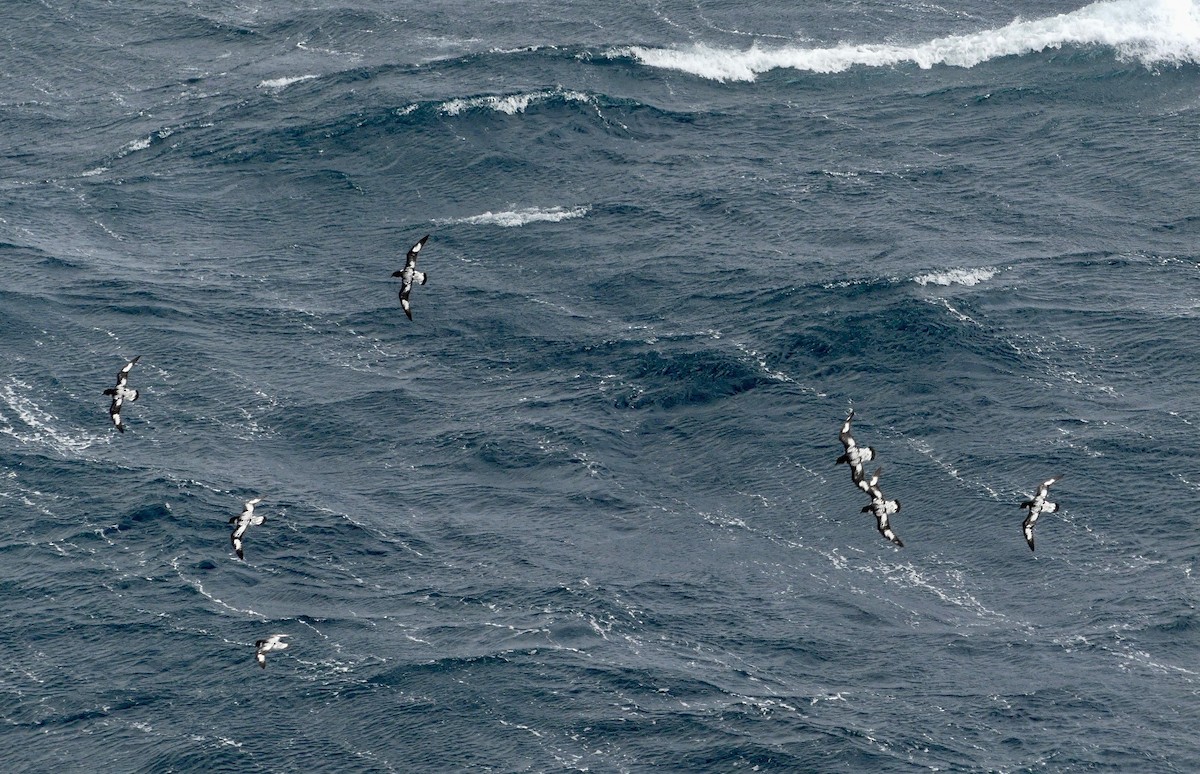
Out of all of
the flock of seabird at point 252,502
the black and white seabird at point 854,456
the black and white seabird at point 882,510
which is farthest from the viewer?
the black and white seabird at point 882,510

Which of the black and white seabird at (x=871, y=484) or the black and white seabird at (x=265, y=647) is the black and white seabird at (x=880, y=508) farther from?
the black and white seabird at (x=265, y=647)

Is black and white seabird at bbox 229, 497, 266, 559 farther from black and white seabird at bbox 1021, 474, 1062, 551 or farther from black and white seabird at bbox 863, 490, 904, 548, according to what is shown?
black and white seabird at bbox 1021, 474, 1062, 551

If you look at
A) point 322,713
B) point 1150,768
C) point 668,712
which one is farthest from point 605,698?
point 1150,768

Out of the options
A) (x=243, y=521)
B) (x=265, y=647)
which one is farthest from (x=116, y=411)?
(x=265, y=647)

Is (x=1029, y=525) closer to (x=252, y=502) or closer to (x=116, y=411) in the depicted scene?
(x=252, y=502)

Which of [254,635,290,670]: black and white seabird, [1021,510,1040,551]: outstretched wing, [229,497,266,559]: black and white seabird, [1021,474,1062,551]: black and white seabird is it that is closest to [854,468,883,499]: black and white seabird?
[1021,474,1062,551]: black and white seabird

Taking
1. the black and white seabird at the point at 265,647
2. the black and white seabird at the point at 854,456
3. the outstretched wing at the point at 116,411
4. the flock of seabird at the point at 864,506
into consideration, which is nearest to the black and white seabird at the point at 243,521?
the flock of seabird at the point at 864,506

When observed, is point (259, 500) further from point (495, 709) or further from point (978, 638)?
point (978, 638)

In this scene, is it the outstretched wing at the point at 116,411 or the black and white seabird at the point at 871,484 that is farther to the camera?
the outstretched wing at the point at 116,411
